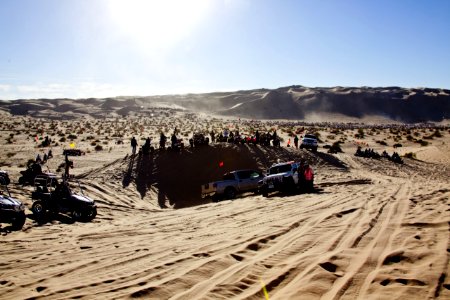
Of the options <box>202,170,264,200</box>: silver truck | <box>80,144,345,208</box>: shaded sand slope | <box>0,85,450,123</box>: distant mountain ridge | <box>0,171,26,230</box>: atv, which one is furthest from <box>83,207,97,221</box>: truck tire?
<box>0,85,450,123</box>: distant mountain ridge

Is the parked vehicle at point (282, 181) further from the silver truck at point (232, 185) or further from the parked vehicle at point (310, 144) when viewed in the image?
the parked vehicle at point (310, 144)

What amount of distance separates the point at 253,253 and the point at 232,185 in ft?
40.0

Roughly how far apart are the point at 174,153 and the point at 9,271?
2073 centimetres

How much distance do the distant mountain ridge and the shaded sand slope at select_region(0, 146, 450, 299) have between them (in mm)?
108166

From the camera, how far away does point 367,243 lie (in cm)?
806

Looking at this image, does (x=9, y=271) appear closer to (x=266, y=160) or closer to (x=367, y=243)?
(x=367, y=243)

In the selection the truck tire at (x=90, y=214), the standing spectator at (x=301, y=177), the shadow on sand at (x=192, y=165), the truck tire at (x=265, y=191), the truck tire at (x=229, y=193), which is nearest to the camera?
the truck tire at (x=90, y=214)

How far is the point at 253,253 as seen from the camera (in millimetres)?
8070

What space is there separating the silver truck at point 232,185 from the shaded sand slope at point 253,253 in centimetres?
506

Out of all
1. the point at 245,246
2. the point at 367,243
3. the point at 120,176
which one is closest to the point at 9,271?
the point at 245,246

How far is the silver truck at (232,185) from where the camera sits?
20.0 metres

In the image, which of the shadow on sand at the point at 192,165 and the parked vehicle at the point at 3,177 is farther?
Result: the shadow on sand at the point at 192,165

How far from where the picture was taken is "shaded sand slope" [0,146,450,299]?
20.3ft

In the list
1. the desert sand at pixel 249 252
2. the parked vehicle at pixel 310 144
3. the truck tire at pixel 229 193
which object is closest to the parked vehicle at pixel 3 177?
the desert sand at pixel 249 252
